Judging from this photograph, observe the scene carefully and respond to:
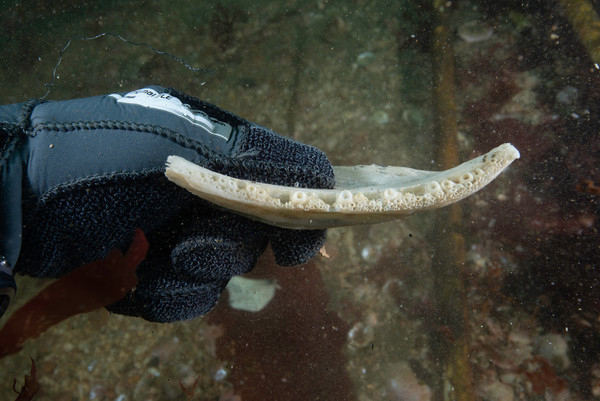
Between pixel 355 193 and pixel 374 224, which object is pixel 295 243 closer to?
pixel 355 193

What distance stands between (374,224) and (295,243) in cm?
96

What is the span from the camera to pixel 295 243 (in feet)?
4.22

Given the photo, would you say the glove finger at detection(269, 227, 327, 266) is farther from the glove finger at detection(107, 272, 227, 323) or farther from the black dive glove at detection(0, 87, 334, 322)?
the glove finger at detection(107, 272, 227, 323)

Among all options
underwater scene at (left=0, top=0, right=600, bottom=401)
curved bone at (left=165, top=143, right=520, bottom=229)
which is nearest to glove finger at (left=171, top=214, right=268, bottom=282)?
curved bone at (left=165, top=143, right=520, bottom=229)

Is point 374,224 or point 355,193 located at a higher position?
point 355,193

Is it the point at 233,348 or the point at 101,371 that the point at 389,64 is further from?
the point at 101,371

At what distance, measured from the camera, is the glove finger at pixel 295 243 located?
1.27 metres

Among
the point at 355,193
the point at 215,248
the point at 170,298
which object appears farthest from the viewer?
the point at 170,298

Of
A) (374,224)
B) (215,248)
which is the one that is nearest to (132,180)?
(215,248)

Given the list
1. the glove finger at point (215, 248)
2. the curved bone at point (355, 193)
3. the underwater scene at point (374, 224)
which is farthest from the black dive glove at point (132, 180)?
the underwater scene at point (374, 224)

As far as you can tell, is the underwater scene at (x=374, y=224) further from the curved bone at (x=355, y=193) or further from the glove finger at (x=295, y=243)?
the curved bone at (x=355, y=193)

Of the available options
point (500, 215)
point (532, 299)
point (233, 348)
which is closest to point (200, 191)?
point (233, 348)

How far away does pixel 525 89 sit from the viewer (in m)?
2.18

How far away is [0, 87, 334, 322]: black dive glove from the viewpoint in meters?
0.98
